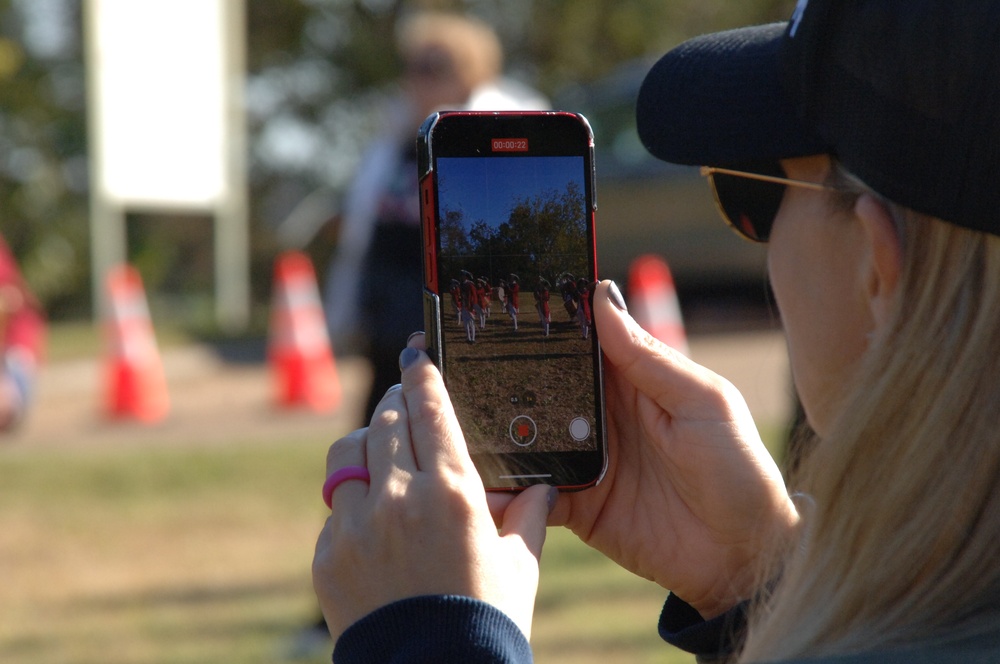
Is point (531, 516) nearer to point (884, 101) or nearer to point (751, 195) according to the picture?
point (751, 195)

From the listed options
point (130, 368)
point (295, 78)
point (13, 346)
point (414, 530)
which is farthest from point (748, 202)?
point (295, 78)

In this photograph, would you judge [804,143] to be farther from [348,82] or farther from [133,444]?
[348,82]

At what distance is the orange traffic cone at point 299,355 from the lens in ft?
29.9

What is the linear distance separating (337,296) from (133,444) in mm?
4316

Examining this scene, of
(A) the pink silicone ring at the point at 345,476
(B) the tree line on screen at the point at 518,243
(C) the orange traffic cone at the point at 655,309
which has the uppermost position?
(B) the tree line on screen at the point at 518,243

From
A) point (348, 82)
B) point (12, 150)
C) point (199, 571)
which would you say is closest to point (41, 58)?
point (12, 150)

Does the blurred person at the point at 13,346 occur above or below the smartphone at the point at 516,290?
below

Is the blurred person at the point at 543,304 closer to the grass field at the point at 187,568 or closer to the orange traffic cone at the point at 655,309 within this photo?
the grass field at the point at 187,568

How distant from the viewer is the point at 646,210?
458 inches

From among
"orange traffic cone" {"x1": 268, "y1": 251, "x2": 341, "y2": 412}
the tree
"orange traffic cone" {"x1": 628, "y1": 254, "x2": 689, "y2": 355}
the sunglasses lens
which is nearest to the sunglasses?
the sunglasses lens

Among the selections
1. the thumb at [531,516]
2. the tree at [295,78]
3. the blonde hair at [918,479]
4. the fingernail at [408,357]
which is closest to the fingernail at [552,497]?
the thumb at [531,516]

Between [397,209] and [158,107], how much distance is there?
9.31m

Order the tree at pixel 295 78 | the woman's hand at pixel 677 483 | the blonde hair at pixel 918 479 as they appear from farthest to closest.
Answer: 1. the tree at pixel 295 78
2. the woman's hand at pixel 677 483
3. the blonde hair at pixel 918 479

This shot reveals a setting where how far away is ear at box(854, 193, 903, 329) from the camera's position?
3.72 ft
